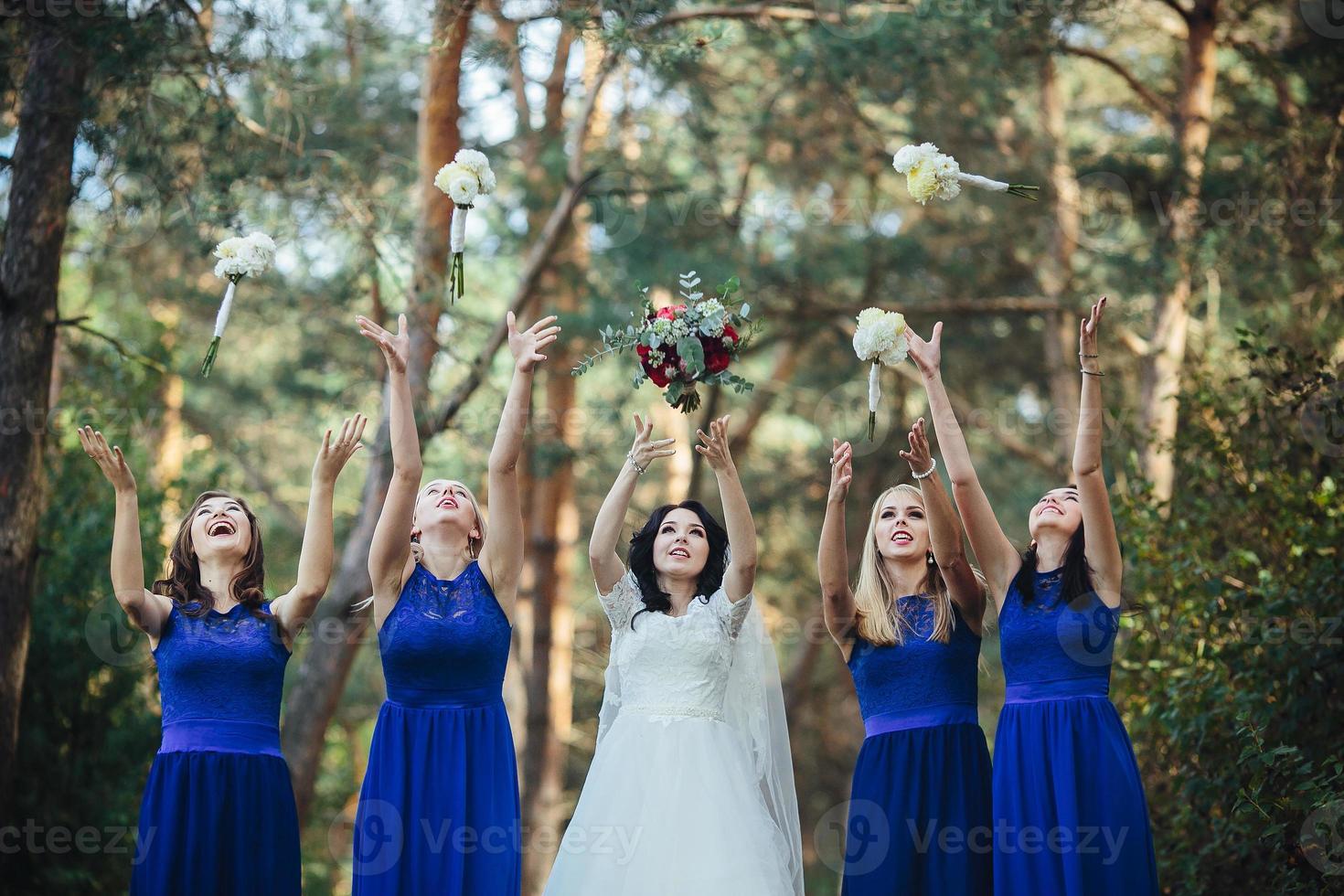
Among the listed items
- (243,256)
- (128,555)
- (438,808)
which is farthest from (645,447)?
(128,555)

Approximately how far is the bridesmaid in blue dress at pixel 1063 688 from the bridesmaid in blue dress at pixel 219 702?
2.64 metres

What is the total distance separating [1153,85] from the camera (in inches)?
541

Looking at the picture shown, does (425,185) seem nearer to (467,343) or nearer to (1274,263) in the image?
(467,343)

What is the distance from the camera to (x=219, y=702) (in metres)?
5.36

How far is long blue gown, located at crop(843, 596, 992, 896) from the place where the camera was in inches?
212

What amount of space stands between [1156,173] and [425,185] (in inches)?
237

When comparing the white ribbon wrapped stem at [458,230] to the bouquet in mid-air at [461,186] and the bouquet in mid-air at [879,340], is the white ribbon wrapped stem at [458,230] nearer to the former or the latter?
the bouquet in mid-air at [461,186]

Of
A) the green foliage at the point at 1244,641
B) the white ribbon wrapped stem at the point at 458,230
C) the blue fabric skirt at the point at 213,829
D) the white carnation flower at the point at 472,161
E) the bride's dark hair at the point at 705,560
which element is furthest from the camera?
the green foliage at the point at 1244,641

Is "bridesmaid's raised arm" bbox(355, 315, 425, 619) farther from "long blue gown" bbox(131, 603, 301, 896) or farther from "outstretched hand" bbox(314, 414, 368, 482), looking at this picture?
"long blue gown" bbox(131, 603, 301, 896)

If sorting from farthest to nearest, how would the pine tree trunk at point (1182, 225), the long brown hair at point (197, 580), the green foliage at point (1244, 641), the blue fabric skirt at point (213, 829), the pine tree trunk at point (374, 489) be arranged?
1. the pine tree trunk at point (1182, 225)
2. the pine tree trunk at point (374, 489)
3. the green foliage at point (1244, 641)
4. the long brown hair at point (197, 580)
5. the blue fabric skirt at point (213, 829)

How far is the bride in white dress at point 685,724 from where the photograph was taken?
17.3 feet

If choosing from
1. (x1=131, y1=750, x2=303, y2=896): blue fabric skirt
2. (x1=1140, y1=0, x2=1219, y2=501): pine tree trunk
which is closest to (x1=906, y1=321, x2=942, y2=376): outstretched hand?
(x1=131, y1=750, x2=303, y2=896): blue fabric skirt

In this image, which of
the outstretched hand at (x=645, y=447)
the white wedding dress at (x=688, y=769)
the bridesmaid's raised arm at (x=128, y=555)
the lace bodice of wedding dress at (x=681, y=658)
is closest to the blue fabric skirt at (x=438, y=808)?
the white wedding dress at (x=688, y=769)

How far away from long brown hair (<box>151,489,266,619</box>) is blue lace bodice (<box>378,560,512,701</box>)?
0.63 metres
